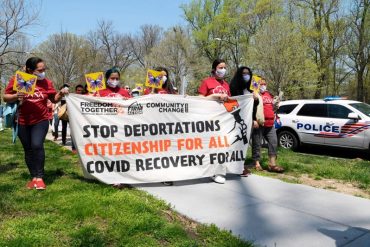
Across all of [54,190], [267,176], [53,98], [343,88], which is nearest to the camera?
[54,190]

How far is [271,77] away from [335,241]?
90.5 ft

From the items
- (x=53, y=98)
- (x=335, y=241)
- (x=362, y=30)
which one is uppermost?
(x=362, y=30)

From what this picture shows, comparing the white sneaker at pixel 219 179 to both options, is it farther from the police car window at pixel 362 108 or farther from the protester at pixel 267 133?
the police car window at pixel 362 108

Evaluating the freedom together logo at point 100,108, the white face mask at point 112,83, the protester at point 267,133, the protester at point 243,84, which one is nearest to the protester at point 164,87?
the white face mask at point 112,83

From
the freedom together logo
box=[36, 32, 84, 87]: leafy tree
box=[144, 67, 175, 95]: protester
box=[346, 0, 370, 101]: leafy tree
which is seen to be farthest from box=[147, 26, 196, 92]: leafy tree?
the freedom together logo

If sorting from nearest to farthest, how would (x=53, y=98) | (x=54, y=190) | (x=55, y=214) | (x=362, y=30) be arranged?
(x=55, y=214) → (x=54, y=190) → (x=53, y=98) → (x=362, y=30)

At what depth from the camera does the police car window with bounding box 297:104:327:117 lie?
11225 millimetres

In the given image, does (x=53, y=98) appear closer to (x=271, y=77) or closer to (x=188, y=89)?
(x=271, y=77)

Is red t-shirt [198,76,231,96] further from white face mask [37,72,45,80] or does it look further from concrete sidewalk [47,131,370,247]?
white face mask [37,72,45,80]

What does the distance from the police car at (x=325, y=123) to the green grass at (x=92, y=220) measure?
7245 millimetres

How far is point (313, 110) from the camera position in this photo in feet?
37.9

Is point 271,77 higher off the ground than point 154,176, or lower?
higher

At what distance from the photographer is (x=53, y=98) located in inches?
222

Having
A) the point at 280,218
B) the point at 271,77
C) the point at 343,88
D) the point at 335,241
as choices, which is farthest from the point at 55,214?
the point at 343,88
